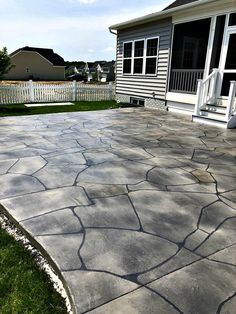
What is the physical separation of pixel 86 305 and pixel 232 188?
2.72 m

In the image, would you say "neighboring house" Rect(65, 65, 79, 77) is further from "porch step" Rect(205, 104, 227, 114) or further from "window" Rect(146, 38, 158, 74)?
"porch step" Rect(205, 104, 227, 114)

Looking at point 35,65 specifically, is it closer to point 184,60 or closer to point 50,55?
point 50,55

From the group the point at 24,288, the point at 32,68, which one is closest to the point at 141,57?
the point at 24,288

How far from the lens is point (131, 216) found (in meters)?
2.85

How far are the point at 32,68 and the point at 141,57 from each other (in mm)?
38201

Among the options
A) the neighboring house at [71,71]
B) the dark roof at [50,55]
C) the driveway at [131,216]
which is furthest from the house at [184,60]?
the neighboring house at [71,71]

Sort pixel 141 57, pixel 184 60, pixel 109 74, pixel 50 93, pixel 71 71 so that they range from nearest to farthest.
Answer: pixel 184 60, pixel 141 57, pixel 50 93, pixel 109 74, pixel 71 71

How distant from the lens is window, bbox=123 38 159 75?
37.0 feet

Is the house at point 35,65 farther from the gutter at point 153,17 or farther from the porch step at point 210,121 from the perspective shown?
the porch step at point 210,121

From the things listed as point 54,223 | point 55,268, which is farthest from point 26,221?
point 55,268

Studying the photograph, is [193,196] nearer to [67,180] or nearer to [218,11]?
[67,180]

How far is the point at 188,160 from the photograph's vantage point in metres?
4.83

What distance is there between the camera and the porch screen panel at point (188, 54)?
398 inches

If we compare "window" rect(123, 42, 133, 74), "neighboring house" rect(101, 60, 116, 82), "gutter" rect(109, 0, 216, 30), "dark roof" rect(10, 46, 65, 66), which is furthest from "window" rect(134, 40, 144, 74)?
"neighboring house" rect(101, 60, 116, 82)
